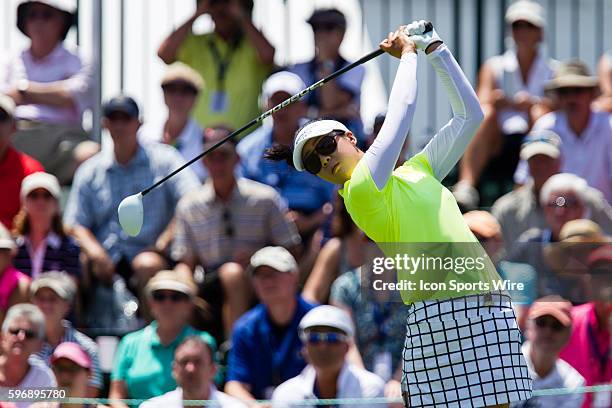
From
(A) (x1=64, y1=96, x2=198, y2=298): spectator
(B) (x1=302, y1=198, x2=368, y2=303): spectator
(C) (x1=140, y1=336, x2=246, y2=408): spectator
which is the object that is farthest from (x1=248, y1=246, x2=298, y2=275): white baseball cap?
(A) (x1=64, y1=96, x2=198, y2=298): spectator

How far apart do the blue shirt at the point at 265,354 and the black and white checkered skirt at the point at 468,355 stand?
251 centimetres

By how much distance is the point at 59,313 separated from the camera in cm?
831

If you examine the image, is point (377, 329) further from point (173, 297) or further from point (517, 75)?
point (517, 75)

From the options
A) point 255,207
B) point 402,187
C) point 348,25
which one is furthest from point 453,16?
point 402,187

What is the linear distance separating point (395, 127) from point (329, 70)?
4.38 metres

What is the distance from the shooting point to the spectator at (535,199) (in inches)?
342

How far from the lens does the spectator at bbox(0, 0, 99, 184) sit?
9.87 m

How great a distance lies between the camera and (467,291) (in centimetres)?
549

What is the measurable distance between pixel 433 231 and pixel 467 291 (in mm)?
243

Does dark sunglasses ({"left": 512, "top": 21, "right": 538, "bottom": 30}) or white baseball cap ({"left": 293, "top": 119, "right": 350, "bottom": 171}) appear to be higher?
dark sunglasses ({"left": 512, "top": 21, "right": 538, "bottom": 30})

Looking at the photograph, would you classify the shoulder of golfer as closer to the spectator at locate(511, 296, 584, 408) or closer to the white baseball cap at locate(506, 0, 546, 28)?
the spectator at locate(511, 296, 584, 408)

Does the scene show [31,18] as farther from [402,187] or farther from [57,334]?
[402,187]

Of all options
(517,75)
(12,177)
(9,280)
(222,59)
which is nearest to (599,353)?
(517,75)
